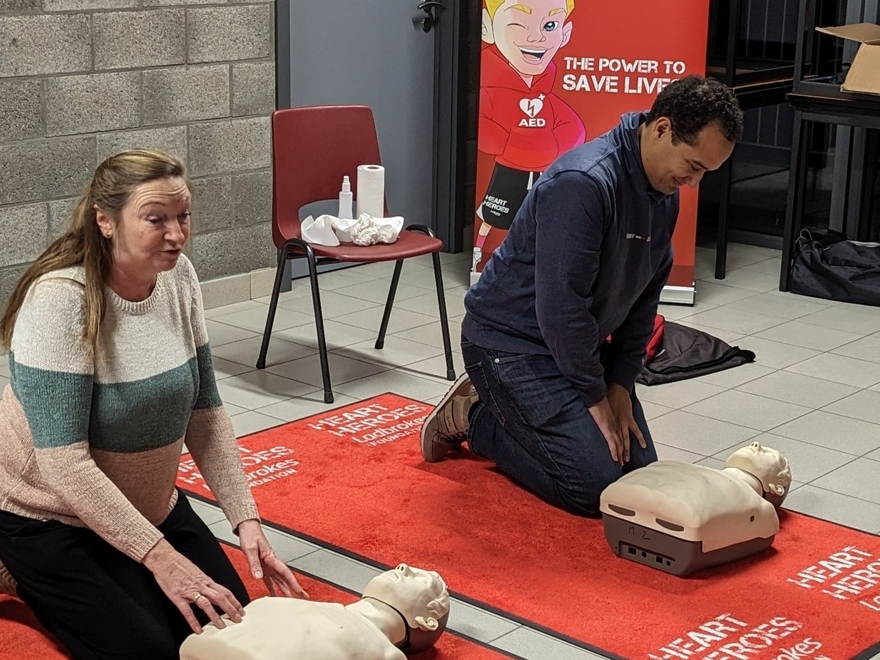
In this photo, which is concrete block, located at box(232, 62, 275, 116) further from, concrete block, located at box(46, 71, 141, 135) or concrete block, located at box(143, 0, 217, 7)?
concrete block, located at box(46, 71, 141, 135)

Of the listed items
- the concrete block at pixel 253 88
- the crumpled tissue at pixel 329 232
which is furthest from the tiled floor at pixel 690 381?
the concrete block at pixel 253 88

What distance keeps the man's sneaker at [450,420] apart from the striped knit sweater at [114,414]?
3.12 ft

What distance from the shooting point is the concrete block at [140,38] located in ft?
14.1

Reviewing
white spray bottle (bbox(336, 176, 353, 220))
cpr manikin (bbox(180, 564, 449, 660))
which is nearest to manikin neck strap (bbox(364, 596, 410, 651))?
cpr manikin (bbox(180, 564, 449, 660))

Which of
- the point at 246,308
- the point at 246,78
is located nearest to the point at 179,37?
the point at 246,78

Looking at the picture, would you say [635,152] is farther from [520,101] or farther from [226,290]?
[226,290]

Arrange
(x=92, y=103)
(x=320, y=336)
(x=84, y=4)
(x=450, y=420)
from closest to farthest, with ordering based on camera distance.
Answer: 1. (x=450, y=420)
2. (x=320, y=336)
3. (x=84, y=4)
4. (x=92, y=103)

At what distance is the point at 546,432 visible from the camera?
3.11 meters

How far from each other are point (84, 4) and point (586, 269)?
2.13 metres

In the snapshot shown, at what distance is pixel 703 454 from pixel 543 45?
6.46 ft

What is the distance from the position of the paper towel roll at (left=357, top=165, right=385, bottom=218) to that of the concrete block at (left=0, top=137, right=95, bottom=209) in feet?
2.83

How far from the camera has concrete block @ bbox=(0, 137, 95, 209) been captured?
13.6 ft

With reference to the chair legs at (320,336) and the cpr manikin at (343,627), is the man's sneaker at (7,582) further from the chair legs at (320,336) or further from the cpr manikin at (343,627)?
the chair legs at (320,336)

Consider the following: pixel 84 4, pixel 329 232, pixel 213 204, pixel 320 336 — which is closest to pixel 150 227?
pixel 320 336
